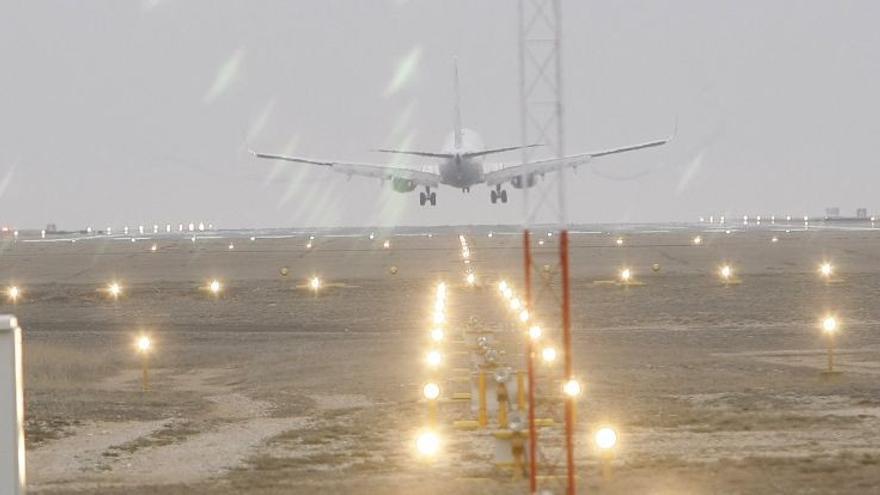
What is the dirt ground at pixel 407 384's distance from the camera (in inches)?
A: 873

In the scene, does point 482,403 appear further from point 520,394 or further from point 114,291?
point 114,291

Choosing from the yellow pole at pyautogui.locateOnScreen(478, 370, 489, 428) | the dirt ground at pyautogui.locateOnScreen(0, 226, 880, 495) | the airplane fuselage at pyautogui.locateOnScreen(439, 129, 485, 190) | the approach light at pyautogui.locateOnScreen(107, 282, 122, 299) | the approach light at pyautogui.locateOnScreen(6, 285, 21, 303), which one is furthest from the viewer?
the airplane fuselage at pyautogui.locateOnScreen(439, 129, 485, 190)

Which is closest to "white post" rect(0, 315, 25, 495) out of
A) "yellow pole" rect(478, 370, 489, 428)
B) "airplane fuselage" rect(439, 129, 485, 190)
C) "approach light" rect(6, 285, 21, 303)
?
"yellow pole" rect(478, 370, 489, 428)

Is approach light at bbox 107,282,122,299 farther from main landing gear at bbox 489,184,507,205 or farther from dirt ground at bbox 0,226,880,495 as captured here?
main landing gear at bbox 489,184,507,205

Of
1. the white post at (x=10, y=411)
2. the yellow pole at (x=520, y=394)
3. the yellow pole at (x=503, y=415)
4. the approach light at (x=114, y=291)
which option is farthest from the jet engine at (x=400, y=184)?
the white post at (x=10, y=411)

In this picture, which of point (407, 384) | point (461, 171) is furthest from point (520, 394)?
point (461, 171)

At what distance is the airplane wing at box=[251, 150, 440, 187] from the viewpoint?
13175cm

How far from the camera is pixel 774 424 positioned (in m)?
26.4

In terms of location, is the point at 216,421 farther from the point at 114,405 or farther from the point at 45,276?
the point at 45,276

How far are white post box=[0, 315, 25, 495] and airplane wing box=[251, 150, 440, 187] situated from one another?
390 feet

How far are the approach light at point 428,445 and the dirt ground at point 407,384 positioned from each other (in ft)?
0.84

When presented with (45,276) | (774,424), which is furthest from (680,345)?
(45,276)

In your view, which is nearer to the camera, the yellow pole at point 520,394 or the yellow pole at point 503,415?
the yellow pole at point 503,415

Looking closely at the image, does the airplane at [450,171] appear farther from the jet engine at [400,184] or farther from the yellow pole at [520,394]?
the yellow pole at [520,394]
